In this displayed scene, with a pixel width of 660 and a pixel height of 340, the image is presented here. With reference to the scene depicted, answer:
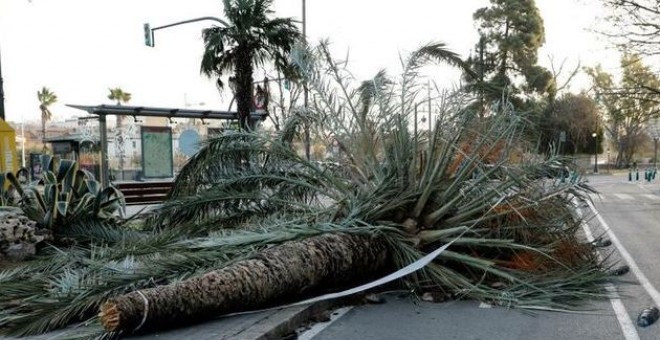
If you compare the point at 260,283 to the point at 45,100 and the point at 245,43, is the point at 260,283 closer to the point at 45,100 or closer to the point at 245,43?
the point at 245,43

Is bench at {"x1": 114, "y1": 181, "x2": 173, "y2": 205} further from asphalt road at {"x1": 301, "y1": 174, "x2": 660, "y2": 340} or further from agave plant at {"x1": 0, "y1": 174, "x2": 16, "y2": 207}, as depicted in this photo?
asphalt road at {"x1": 301, "y1": 174, "x2": 660, "y2": 340}

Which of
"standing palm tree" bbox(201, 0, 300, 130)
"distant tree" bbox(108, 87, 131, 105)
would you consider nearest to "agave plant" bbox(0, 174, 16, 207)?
"standing palm tree" bbox(201, 0, 300, 130)

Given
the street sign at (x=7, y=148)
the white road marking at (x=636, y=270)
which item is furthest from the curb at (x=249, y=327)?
the street sign at (x=7, y=148)

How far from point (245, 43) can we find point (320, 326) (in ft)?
42.6

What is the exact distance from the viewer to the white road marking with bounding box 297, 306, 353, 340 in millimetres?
5040

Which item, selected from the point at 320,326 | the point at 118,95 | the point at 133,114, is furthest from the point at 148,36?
the point at 118,95

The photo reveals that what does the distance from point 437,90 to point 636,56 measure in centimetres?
1541

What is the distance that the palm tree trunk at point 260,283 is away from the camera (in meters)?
4.40

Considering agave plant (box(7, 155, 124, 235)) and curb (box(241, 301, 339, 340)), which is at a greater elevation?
agave plant (box(7, 155, 124, 235))

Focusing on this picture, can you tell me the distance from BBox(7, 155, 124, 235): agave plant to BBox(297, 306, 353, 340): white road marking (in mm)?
4502

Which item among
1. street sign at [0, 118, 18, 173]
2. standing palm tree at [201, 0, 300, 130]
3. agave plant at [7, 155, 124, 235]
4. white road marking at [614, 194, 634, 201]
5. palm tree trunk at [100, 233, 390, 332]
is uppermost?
standing palm tree at [201, 0, 300, 130]

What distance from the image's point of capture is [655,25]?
1891 centimetres

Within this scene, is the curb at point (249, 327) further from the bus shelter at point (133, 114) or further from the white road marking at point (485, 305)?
the bus shelter at point (133, 114)

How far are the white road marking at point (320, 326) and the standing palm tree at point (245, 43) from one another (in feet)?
38.0
